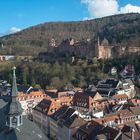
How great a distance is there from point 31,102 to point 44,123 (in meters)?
13.6

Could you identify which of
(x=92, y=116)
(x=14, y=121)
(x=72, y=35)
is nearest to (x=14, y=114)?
(x=14, y=121)

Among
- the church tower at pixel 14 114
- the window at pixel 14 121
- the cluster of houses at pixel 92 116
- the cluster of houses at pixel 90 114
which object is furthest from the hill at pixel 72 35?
the window at pixel 14 121

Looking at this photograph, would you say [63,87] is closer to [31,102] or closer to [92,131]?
[31,102]

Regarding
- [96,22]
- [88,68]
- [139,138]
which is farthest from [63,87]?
[96,22]

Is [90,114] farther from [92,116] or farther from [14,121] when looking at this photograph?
[14,121]

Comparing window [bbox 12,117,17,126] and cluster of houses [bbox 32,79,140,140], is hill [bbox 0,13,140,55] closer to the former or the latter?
cluster of houses [bbox 32,79,140,140]

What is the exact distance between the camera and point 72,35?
542 feet

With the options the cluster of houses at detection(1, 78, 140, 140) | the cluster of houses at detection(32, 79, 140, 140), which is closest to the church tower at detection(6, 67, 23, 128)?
the cluster of houses at detection(1, 78, 140, 140)

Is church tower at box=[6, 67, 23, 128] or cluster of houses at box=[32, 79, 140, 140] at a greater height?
church tower at box=[6, 67, 23, 128]

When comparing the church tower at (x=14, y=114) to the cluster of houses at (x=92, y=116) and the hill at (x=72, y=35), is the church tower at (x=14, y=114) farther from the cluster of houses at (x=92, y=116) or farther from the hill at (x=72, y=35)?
the hill at (x=72, y=35)

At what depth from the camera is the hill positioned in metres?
124

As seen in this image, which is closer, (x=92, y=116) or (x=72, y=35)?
(x=92, y=116)

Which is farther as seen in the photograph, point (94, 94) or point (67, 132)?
point (94, 94)

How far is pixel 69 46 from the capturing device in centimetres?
10156
